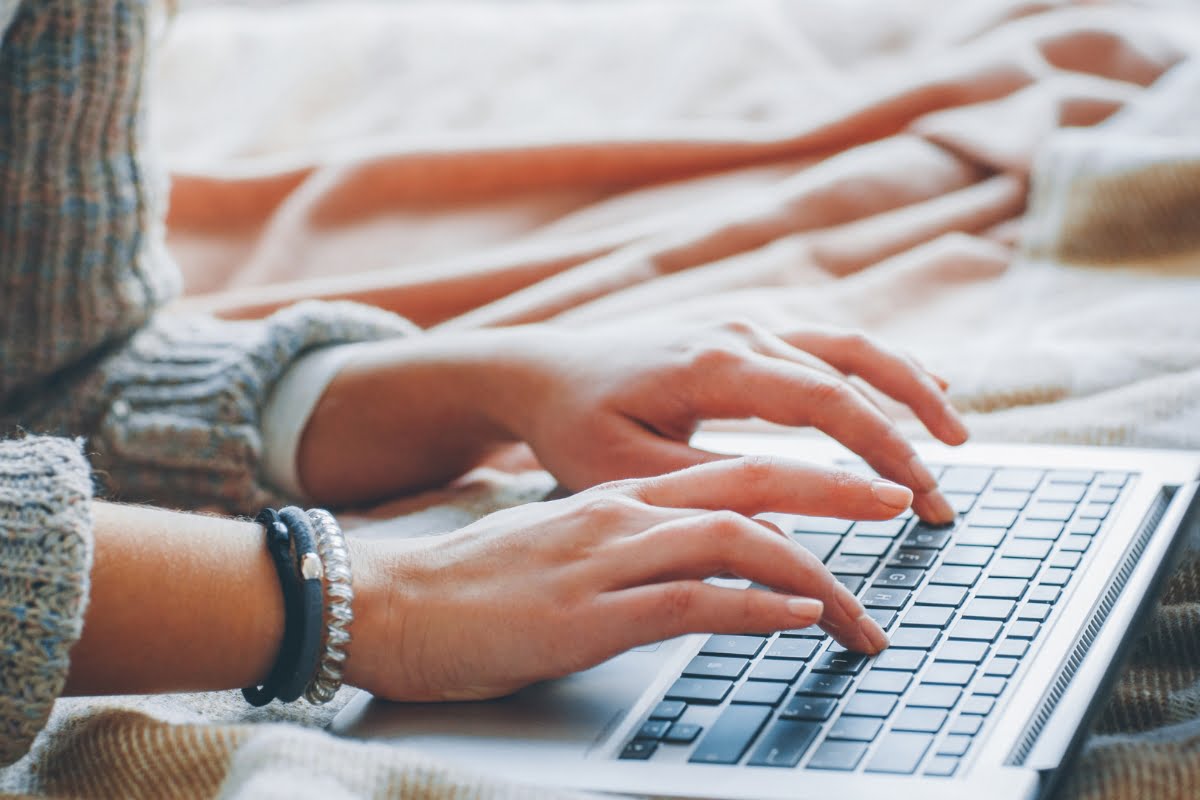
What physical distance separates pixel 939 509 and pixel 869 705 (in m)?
0.18

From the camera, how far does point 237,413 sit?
0.83 metres

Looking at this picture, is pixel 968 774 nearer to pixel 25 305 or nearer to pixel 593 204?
pixel 25 305

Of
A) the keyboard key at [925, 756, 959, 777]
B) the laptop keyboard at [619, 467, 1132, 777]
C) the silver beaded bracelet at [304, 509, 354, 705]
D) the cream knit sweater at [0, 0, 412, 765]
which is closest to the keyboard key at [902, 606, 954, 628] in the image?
the laptop keyboard at [619, 467, 1132, 777]

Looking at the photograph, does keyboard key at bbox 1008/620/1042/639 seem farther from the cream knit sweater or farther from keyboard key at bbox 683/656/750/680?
the cream knit sweater

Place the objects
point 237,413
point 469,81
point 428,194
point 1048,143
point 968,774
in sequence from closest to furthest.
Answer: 1. point 968,774
2. point 237,413
3. point 1048,143
4. point 428,194
5. point 469,81

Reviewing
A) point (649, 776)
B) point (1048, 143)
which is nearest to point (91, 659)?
point (649, 776)

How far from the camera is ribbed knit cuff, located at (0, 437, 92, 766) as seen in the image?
0.51m

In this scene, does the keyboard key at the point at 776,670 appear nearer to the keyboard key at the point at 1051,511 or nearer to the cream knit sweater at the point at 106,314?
the keyboard key at the point at 1051,511

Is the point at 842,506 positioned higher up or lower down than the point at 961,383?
higher up

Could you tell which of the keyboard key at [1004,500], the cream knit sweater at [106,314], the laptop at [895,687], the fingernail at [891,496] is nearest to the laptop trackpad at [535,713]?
the laptop at [895,687]

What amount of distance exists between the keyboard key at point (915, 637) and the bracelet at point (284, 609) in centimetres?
24

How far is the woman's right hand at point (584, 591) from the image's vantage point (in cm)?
54

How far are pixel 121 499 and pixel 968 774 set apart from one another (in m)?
0.55

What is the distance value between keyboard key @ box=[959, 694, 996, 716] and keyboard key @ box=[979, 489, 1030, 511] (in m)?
0.19
